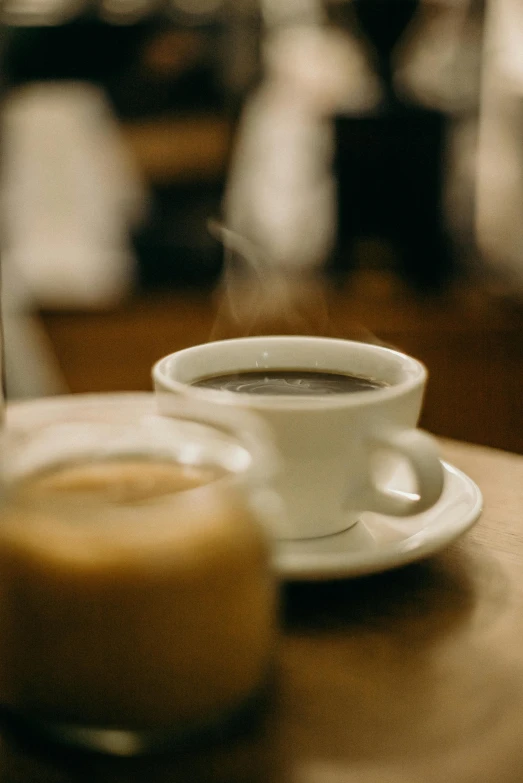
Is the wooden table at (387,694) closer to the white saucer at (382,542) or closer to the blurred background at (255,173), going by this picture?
the white saucer at (382,542)

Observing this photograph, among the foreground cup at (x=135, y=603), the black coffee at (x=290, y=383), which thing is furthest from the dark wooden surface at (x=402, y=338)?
the foreground cup at (x=135, y=603)

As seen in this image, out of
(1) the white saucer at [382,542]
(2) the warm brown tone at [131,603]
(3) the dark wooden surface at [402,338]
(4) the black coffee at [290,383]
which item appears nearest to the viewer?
(2) the warm brown tone at [131,603]

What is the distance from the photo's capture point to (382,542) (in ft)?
1.63

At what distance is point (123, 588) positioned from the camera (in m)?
0.32

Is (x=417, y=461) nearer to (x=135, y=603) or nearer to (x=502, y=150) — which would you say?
(x=135, y=603)

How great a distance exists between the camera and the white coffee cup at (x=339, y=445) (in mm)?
450

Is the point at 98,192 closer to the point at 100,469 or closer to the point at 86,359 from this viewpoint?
the point at 86,359

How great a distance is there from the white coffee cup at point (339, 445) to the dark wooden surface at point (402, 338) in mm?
1514

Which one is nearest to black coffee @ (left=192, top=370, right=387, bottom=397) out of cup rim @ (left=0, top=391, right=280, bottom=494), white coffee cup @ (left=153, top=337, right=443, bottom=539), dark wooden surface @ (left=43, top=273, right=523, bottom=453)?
white coffee cup @ (left=153, top=337, right=443, bottom=539)

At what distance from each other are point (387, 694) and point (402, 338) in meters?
1.69

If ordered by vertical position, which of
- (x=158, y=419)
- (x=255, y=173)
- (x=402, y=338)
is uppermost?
(x=158, y=419)

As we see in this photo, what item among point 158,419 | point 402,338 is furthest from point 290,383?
point 402,338

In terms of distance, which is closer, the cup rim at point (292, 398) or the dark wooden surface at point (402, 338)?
the cup rim at point (292, 398)

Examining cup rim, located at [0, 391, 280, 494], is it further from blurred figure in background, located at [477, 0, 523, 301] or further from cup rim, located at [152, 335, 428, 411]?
blurred figure in background, located at [477, 0, 523, 301]
